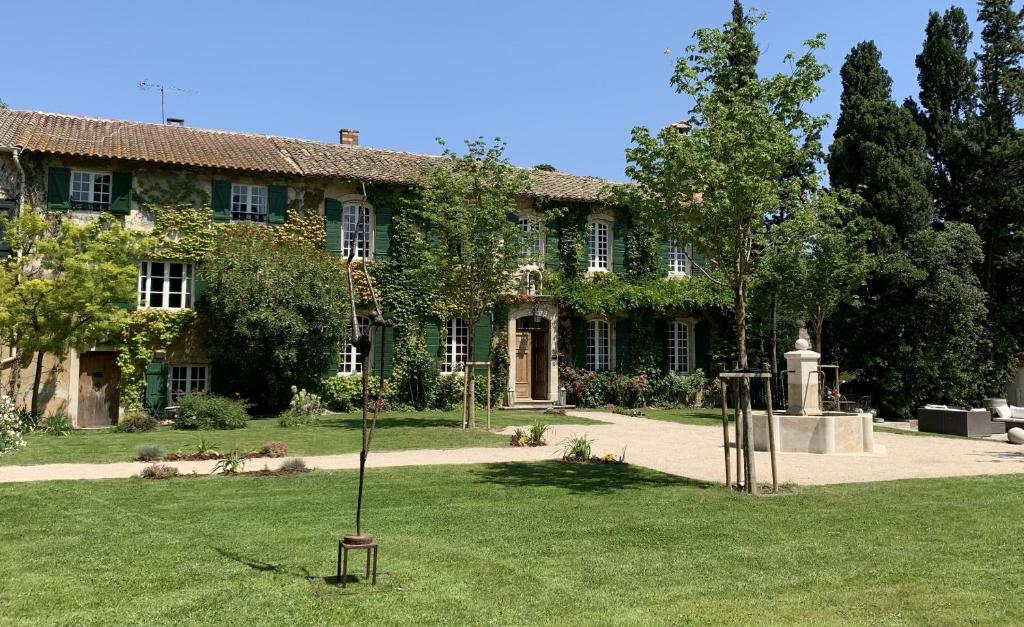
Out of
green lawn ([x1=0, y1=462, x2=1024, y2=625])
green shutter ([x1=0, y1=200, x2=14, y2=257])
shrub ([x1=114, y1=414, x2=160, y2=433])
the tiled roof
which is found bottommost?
→ green lawn ([x1=0, y1=462, x2=1024, y2=625])

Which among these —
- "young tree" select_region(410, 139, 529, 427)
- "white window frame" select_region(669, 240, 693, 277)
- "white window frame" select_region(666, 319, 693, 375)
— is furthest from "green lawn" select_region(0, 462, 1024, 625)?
"white window frame" select_region(669, 240, 693, 277)

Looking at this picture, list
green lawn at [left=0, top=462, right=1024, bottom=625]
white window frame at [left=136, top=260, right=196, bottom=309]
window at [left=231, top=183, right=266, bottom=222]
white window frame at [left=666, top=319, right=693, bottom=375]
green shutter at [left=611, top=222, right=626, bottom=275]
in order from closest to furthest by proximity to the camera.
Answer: green lawn at [left=0, top=462, right=1024, bottom=625] < white window frame at [left=136, top=260, right=196, bottom=309] < window at [left=231, top=183, right=266, bottom=222] < green shutter at [left=611, top=222, right=626, bottom=275] < white window frame at [left=666, top=319, right=693, bottom=375]

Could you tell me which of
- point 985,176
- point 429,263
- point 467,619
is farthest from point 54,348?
point 985,176

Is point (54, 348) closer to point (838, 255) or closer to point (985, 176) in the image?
point (838, 255)

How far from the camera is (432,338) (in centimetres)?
2338

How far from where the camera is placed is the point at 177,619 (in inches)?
187

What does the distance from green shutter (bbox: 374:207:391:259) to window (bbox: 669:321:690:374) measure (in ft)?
35.0

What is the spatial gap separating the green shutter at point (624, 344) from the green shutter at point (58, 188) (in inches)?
661

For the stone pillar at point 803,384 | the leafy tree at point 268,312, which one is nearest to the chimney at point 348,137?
the leafy tree at point 268,312

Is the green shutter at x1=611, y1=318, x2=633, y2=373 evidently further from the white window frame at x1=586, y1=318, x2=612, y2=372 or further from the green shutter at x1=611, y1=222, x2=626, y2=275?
the green shutter at x1=611, y1=222, x2=626, y2=275

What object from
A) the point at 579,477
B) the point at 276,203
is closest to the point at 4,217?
the point at 276,203

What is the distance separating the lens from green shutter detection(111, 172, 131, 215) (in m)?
19.8

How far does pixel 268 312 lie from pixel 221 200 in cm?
402

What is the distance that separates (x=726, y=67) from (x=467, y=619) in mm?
7842
